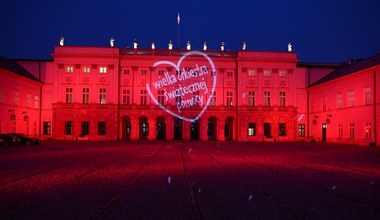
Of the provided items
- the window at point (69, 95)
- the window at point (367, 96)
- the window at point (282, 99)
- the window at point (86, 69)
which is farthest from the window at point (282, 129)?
the window at point (69, 95)

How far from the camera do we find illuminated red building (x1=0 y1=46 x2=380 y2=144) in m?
59.6

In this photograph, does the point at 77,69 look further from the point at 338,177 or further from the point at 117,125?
the point at 338,177

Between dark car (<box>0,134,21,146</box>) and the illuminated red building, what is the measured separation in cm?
1638

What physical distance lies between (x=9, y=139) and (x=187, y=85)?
29521 millimetres

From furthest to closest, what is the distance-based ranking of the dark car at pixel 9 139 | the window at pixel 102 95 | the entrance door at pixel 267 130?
1. the entrance door at pixel 267 130
2. the window at pixel 102 95
3. the dark car at pixel 9 139

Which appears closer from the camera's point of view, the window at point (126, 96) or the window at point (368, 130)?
A: the window at point (368, 130)

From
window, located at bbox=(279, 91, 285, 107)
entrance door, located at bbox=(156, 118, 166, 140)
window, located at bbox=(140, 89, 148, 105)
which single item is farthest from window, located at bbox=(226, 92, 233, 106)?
window, located at bbox=(140, 89, 148, 105)

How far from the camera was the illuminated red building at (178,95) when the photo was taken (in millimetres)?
59562

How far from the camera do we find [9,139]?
41188 millimetres

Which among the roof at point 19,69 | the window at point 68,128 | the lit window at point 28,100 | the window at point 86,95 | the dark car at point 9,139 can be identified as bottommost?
the dark car at point 9,139

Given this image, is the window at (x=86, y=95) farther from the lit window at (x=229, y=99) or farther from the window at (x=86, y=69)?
the lit window at (x=229, y=99)

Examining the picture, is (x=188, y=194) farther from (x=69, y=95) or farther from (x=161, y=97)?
(x=69, y=95)

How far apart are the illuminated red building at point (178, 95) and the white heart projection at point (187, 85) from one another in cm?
16

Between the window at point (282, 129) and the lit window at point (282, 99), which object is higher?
the lit window at point (282, 99)
